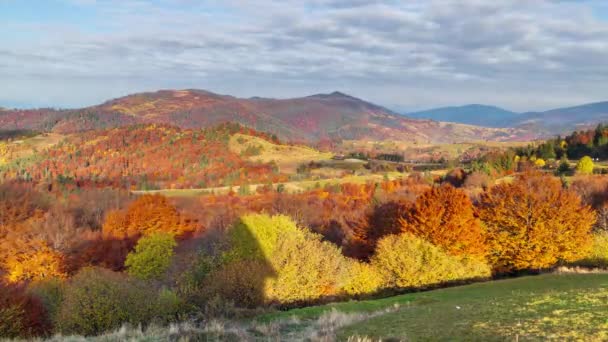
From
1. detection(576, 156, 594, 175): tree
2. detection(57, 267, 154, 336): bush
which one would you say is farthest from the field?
detection(576, 156, 594, 175): tree

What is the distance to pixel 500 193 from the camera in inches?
2616

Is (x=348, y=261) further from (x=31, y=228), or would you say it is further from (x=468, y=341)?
(x=31, y=228)

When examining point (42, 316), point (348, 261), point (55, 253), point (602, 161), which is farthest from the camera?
point (602, 161)

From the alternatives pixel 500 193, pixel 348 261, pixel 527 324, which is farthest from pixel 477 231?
pixel 527 324

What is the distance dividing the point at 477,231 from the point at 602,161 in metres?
134

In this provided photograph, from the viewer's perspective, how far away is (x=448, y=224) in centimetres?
5853

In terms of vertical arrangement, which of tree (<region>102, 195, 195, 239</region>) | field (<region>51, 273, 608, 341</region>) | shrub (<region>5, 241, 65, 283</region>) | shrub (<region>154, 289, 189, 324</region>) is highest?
field (<region>51, 273, 608, 341</region>)

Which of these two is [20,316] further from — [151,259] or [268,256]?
[151,259]

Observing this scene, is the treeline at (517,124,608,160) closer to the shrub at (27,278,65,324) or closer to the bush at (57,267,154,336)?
the shrub at (27,278,65,324)

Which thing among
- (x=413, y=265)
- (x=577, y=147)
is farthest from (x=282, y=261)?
(x=577, y=147)

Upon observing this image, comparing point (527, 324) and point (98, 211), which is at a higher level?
point (527, 324)

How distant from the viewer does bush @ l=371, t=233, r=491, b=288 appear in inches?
2048

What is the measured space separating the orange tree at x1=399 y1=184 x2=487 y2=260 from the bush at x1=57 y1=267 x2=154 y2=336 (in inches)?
1422

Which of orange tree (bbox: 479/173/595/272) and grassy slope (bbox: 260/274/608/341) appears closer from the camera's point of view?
grassy slope (bbox: 260/274/608/341)
